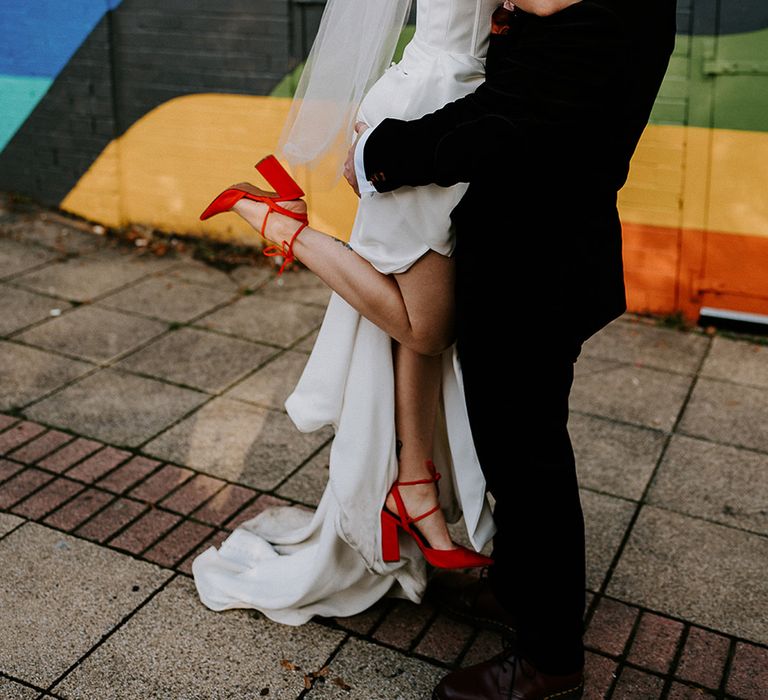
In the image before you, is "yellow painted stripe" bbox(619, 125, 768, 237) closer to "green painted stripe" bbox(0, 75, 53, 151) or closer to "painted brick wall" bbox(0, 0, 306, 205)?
"painted brick wall" bbox(0, 0, 306, 205)

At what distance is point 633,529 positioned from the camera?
344 cm

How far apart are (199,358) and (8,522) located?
4.78ft

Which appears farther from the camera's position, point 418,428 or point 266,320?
point 266,320

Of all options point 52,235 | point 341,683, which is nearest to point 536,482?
point 341,683

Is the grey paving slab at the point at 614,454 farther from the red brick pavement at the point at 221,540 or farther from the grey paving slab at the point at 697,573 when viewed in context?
the red brick pavement at the point at 221,540

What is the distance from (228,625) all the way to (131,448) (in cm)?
117

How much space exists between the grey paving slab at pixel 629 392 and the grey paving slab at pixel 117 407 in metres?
1.66

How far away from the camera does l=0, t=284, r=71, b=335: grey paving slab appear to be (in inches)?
197

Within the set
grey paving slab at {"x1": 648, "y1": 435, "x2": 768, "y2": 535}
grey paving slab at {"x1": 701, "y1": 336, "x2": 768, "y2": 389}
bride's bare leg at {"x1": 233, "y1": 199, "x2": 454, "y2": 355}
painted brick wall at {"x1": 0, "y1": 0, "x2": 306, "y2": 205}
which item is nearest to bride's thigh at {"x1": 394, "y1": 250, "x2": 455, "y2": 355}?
bride's bare leg at {"x1": 233, "y1": 199, "x2": 454, "y2": 355}

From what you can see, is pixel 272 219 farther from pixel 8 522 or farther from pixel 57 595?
pixel 8 522

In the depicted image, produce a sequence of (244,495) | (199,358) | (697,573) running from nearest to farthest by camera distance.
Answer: (697,573), (244,495), (199,358)

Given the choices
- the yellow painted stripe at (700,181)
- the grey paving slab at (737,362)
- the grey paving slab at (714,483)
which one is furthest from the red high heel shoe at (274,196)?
the yellow painted stripe at (700,181)

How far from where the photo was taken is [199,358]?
469cm

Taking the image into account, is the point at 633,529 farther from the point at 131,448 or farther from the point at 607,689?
the point at 131,448
